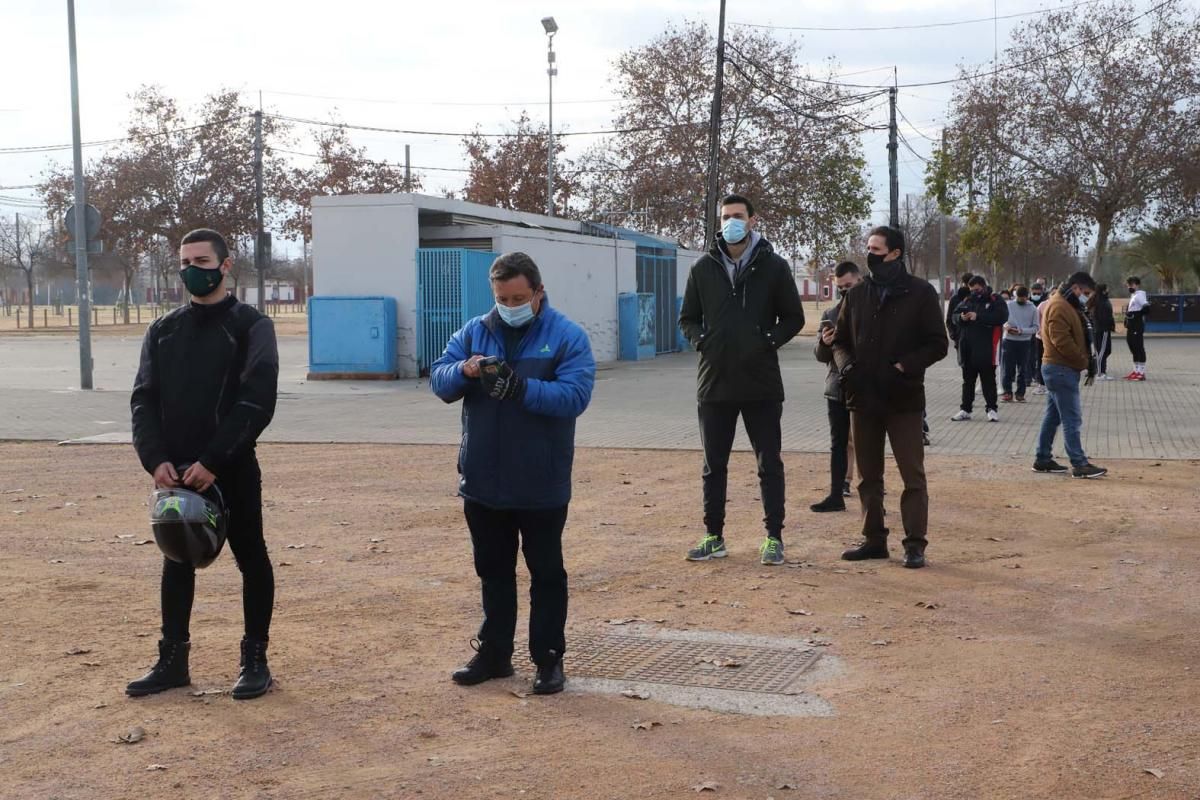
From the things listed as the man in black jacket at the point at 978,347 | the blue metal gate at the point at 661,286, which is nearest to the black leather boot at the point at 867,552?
the man in black jacket at the point at 978,347

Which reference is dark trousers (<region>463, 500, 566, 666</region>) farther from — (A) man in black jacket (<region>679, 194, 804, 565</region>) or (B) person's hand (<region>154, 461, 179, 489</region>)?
(A) man in black jacket (<region>679, 194, 804, 565</region>)

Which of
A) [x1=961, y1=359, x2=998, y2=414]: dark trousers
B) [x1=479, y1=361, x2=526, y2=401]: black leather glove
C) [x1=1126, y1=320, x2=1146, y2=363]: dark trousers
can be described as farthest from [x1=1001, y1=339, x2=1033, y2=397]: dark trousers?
[x1=479, y1=361, x2=526, y2=401]: black leather glove

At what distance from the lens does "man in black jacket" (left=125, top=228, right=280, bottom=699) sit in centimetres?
518

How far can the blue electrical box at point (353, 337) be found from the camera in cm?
2434

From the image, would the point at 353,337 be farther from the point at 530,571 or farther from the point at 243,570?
the point at 530,571

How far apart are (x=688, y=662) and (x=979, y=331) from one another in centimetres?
1174

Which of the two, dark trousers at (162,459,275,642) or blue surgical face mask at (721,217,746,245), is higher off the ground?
blue surgical face mask at (721,217,746,245)

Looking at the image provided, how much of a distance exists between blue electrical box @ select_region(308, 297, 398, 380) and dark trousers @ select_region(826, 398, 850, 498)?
15690mm

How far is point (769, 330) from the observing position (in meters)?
7.66

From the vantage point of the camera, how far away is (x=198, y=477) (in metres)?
5.05

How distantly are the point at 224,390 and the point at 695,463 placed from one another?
25.1 ft

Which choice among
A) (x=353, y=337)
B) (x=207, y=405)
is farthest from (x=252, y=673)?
(x=353, y=337)

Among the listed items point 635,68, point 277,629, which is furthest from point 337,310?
point 635,68

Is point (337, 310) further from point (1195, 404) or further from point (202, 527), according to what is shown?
point (202, 527)
